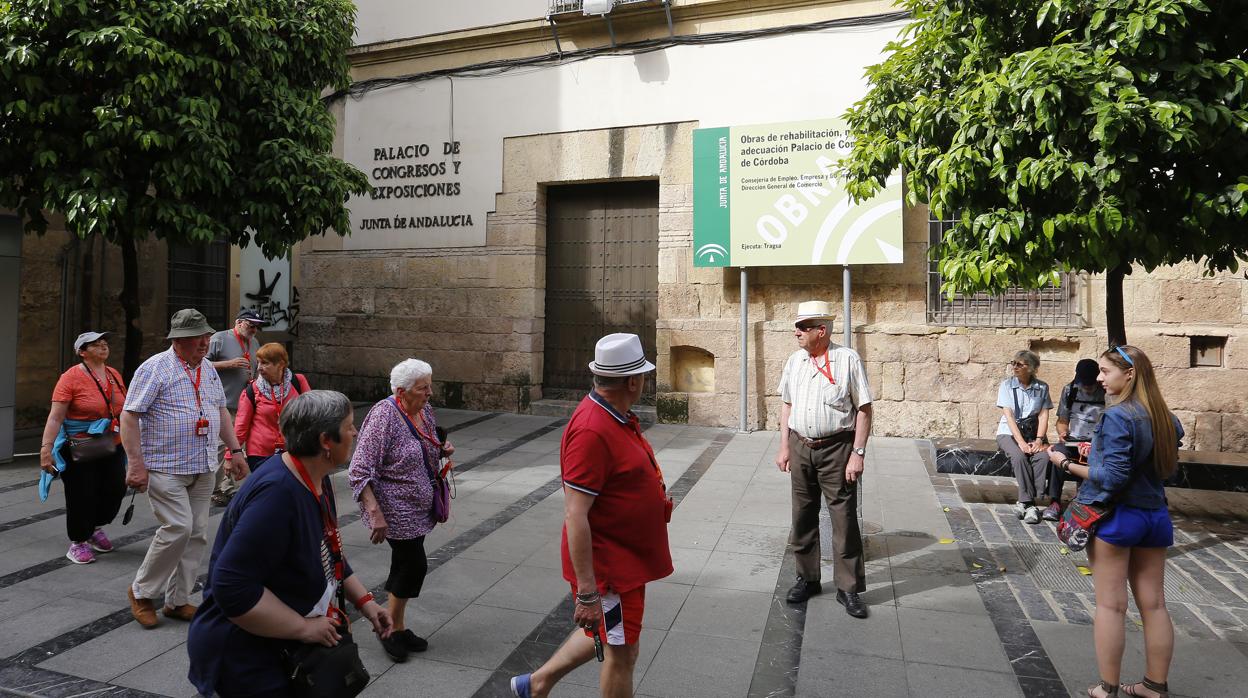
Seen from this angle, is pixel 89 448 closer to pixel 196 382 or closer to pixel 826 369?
pixel 196 382

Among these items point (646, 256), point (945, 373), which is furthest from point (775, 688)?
point (646, 256)

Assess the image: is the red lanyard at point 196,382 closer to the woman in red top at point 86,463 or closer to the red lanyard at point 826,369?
the woman in red top at point 86,463

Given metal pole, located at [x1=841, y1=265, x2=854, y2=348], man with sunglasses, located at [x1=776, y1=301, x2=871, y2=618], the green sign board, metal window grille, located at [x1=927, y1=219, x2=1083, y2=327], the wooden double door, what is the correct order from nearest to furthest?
1. man with sunglasses, located at [x1=776, y1=301, x2=871, y2=618]
2. metal window grille, located at [x1=927, y1=219, x2=1083, y2=327]
3. the green sign board
4. metal pole, located at [x1=841, y1=265, x2=854, y2=348]
5. the wooden double door

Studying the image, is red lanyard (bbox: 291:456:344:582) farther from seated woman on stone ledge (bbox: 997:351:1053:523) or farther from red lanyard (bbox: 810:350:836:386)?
seated woman on stone ledge (bbox: 997:351:1053:523)

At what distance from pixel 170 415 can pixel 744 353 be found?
6886 mm

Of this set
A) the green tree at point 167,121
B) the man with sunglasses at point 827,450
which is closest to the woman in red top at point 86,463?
the green tree at point 167,121

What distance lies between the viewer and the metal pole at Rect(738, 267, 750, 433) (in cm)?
960

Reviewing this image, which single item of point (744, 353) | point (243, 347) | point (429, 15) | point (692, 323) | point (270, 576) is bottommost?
point (270, 576)

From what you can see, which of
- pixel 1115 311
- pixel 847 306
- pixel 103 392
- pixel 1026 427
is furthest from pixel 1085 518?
pixel 847 306

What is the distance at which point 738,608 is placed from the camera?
14.1ft

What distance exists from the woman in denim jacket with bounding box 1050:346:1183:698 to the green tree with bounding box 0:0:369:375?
284 inches

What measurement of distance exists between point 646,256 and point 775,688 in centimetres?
809

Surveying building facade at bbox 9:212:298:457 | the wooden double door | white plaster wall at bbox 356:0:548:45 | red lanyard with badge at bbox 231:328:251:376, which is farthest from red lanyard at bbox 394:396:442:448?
white plaster wall at bbox 356:0:548:45

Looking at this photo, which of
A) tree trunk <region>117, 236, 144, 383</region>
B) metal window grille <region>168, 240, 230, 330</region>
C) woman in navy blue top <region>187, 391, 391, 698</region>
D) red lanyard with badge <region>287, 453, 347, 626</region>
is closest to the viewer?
woman in navy blue top <region>187, 391, 391, 698</region>
